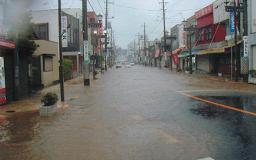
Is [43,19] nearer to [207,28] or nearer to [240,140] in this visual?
[207,28]

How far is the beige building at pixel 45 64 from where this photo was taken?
3103 centimetres

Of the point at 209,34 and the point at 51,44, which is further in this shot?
the point at 209,34

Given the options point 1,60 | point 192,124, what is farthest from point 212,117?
point 1,60

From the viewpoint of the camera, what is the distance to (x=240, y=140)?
9742 mm

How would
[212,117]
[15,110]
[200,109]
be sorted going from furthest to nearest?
[15,110]
[200,109]
[212,117]

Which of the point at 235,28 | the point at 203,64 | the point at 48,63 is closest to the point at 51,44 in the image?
the point at 48,63

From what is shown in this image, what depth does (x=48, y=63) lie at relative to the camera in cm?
3466

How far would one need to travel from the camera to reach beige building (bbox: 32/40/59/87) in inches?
1222

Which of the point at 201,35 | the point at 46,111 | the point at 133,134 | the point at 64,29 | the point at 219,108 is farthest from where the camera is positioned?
the point at 201,35

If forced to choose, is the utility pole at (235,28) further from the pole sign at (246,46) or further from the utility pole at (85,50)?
the utility pole at (85,50)

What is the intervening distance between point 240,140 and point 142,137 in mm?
2381

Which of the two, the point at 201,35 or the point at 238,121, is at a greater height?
the point at 201,35

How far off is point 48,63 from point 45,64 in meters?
1.16

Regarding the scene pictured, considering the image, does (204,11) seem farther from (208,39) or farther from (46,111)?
(46,111)
